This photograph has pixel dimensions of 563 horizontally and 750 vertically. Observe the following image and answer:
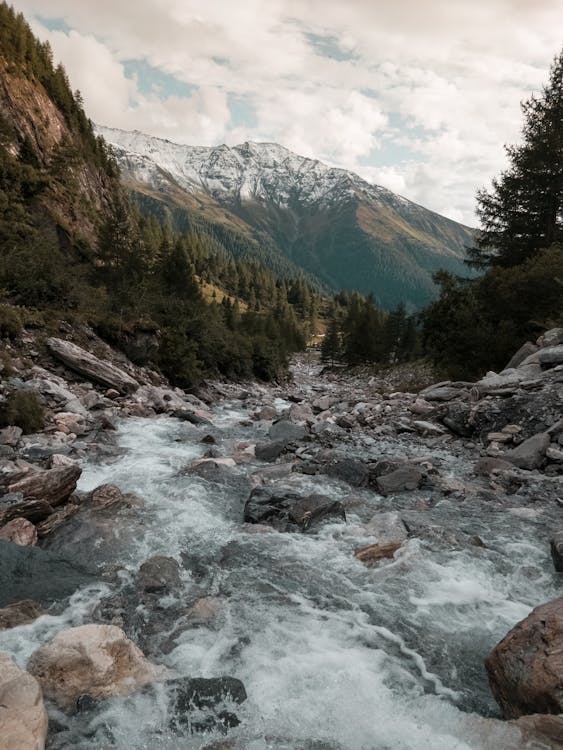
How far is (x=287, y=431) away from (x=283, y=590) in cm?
1084

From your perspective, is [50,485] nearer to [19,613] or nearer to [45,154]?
[19,613]

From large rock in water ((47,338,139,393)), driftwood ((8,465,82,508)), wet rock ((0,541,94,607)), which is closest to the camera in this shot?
wet rock ((0,541,94,607))

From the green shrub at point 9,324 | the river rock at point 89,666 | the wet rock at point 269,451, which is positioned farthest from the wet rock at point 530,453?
the green shrub at point 9,324

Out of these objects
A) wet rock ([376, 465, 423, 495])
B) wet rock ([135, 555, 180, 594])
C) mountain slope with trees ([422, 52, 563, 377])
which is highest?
mountain slope with trees ([422, 52, 563, 377])

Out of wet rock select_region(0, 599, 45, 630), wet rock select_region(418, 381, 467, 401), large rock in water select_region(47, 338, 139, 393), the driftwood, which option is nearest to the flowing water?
wet rock select_region(0, 599, 45, 630)

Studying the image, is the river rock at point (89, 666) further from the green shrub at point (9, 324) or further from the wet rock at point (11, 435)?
the green shrub at point (9, 324)

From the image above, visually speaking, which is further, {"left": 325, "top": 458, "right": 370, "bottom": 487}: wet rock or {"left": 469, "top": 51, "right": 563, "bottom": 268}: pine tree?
{"left": 469, "top": 51, "right": 563, "bottom": 268}: pine tree

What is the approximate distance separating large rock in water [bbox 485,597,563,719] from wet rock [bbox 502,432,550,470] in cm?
781

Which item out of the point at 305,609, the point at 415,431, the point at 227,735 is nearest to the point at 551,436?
the point at 415,431

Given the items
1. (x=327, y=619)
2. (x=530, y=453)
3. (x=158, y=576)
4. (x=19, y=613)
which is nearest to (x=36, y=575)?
(x=19, y=613)

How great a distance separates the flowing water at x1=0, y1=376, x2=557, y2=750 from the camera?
459 centimetres

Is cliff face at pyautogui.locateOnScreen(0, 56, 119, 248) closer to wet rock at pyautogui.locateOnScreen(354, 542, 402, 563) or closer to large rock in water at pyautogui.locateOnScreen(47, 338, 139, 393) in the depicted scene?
large rock in water at pyautogui.locateOnScreen(47, 338, 139, 393)

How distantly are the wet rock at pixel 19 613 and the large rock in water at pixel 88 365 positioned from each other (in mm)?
16248

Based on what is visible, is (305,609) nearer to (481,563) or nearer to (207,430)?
(481,563)
